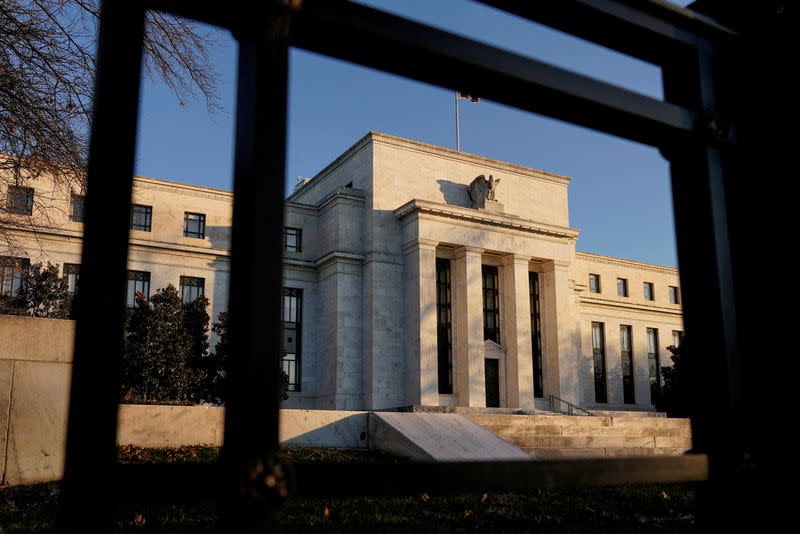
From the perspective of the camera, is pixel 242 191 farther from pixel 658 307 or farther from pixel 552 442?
pixel 658 307

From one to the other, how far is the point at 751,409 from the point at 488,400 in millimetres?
40073

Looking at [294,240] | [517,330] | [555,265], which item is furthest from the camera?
[555,265]

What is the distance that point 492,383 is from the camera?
41250mm

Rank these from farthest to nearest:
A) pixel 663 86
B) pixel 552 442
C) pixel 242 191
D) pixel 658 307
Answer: pixel 658 307, pixel 552 442, pixel 663 86, pixel 242 191

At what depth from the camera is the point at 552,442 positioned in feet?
70.7

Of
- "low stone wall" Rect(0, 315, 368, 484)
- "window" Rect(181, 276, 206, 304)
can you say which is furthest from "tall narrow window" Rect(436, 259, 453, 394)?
"low stone wall" Rect(0, 315, 368, 484)

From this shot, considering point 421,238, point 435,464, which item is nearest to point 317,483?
point 435,464

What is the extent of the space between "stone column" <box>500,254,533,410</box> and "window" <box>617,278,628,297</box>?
626 inches

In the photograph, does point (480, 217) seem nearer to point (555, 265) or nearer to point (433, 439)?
point (555, 265)

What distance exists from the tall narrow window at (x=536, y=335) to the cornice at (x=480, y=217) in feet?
10.6

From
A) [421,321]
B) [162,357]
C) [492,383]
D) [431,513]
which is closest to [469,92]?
[431,513]

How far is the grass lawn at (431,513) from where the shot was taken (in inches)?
256

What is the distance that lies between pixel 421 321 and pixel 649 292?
26874 mm

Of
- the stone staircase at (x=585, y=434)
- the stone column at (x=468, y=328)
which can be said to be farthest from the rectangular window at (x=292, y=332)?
the stone staircase at (x=585, y=434)
